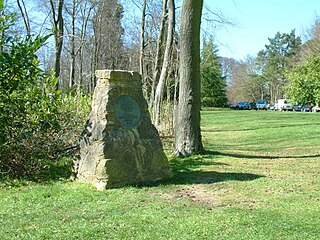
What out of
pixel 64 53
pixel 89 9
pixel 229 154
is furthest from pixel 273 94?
pixel 229 154

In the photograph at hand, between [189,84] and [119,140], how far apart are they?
13.8 feet

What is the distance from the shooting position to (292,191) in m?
6.59

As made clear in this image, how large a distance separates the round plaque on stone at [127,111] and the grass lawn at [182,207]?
3.84ft

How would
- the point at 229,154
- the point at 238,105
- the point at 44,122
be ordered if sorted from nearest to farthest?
the point at 44,122 → the point at 229,154 → the point at 238,105

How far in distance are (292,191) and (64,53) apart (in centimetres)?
3991

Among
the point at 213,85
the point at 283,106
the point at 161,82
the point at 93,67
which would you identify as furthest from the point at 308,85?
the point at 283,106

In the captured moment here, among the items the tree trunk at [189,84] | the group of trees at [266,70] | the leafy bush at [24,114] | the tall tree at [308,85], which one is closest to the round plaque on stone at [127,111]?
the leafy bush at [24,114]

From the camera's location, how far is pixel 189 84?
10.6 m

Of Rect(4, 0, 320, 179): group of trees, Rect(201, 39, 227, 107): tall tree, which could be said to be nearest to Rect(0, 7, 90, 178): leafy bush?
Rect(4, 0, 320, 179): group of trees

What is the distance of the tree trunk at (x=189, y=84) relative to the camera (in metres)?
10.5

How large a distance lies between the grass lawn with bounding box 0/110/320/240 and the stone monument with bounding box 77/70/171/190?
0.27 m

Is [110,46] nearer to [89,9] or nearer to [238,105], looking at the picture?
[89,9]

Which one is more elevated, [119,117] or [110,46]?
[110,46]

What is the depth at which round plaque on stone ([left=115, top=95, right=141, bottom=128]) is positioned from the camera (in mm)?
7078
